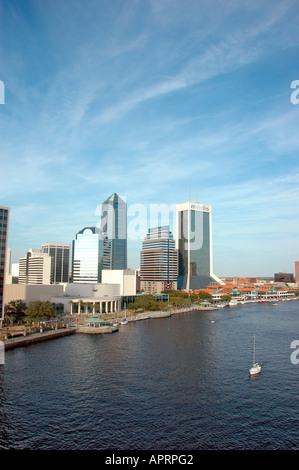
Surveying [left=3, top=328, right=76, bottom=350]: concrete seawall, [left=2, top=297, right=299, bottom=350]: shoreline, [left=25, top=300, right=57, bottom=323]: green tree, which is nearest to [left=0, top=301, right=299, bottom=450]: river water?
[left=3, top=328, right=76, bottom=350]: concrete seawall

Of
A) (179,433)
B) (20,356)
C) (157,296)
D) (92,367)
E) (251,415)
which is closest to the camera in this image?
(179,433)

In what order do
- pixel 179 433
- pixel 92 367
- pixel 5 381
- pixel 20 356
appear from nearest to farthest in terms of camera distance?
pixel 179 433
pixel 5 381
pixel 92 367
pixel 20 356

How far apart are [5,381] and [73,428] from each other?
1458 centimetres

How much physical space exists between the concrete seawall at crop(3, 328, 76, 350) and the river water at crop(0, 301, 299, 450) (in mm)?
2384

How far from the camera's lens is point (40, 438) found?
2677cm

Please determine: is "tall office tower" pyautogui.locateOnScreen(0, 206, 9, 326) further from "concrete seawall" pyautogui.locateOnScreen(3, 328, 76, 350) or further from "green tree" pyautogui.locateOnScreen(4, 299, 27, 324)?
"green tree" pyautogui.locateOnScreen(4, 299, 27, 324)

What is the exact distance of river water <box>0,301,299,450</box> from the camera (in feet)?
88.5

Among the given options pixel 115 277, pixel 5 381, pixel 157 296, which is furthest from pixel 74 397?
pixel 157 296

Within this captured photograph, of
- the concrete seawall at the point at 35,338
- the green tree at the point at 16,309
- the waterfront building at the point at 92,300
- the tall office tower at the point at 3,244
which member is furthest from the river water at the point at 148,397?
the waterfront building at the point at 92,300

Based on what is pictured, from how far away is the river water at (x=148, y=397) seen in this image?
88.5 feet

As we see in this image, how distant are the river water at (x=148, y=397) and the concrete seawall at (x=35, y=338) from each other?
2384 millimetres
